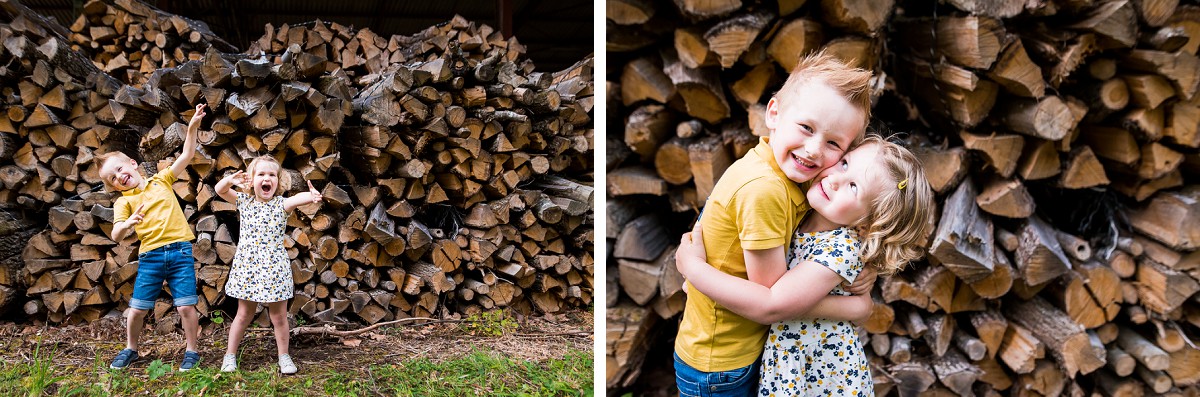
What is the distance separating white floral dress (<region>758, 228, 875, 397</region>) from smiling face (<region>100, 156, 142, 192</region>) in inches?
82.7

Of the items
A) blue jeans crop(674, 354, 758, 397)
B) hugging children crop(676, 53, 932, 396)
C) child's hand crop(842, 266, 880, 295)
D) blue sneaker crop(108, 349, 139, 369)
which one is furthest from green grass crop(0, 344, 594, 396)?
child's hand crop(842, 266, 880, 295)

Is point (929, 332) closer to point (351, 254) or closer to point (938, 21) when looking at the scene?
point (938, 21)

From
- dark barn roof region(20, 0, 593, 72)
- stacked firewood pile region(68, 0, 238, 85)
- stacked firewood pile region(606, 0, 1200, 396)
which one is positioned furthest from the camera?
dark barn roof region(20, 0, 593, 72)

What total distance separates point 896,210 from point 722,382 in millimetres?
Answer: 393

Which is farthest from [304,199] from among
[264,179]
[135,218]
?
[135,218]

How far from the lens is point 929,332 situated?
2.13 meters

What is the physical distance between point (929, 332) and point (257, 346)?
2.25 meters

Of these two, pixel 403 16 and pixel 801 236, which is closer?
pixel 801 236

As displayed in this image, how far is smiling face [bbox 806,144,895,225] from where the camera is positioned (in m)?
1.04

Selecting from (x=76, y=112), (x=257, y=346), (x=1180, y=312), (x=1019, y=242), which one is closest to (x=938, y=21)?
(x=1019, y=242)

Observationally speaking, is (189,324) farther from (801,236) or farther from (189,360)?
(801,236)

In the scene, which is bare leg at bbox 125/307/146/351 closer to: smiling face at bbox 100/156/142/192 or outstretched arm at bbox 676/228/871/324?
smiling face at bbox 100/156/142/192

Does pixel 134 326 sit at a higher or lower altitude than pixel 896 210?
lower

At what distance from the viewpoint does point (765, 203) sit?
104 cm
